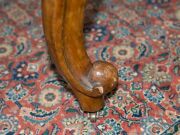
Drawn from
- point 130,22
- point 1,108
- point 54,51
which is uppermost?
point 54,51

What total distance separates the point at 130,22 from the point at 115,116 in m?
0.49

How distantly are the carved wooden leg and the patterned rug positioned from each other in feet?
0.47

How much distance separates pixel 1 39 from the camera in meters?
1.30

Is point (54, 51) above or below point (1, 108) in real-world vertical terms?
above

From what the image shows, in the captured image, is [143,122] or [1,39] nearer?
[143,122]

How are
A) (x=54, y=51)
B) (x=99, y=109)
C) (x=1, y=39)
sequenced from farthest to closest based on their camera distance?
(x=1, y=39)
(x=99, y=109)
(x=54, y=51)

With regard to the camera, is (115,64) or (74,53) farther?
(115,64)

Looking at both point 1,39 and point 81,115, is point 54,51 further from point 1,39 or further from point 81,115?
point 1,39

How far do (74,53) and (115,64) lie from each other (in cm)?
37

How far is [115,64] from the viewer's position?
115cm

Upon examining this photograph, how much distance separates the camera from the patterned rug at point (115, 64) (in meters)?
0.96

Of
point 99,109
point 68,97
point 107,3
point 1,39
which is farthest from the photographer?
point 107,3

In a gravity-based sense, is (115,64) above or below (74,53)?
below

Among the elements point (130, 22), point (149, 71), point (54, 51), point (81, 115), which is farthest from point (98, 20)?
point (54, 51)
